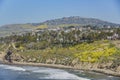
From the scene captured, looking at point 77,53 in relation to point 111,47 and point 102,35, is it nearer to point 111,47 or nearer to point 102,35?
point 111,47

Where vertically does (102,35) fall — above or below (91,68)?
above

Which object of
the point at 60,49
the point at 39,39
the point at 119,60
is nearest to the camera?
the point at 119,60

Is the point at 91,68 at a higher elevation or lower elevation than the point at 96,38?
lower

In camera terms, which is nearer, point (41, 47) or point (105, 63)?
point (105, 63)

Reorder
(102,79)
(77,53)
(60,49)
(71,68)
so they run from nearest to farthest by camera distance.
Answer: (102,79) < (71,68) < (77,53) < (60,49)

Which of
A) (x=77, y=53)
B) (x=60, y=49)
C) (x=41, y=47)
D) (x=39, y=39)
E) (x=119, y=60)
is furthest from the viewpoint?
(x=39, y=39)

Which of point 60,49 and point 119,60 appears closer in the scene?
point 119,60

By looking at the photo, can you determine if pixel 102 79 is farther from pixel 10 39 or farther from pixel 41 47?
pixel 10 39

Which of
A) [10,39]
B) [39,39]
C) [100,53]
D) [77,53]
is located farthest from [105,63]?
[10,39]

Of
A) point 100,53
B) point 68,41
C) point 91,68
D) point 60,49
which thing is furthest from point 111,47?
point 68,41
